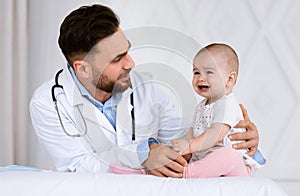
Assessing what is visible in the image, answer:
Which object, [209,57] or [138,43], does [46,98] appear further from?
[209,57]

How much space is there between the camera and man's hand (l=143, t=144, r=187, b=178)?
1608 mm

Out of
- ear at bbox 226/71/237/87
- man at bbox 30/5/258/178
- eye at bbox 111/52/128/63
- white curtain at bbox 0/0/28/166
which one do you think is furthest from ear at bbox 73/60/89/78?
white curtain at bbox 0/0/28/166

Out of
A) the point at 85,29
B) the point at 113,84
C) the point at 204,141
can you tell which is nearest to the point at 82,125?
the point at 113,84

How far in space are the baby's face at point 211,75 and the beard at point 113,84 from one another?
0.24 metres

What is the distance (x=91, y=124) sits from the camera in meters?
1.80

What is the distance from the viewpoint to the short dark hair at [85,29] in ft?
5.81

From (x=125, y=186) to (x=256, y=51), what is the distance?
1.33 meters

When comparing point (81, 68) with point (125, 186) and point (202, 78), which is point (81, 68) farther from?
point (125, 186)

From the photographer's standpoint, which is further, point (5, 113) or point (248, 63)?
point (248, 63)

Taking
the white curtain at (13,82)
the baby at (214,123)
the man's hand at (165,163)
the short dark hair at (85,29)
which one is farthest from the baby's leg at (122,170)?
the white curtain at (13,82)

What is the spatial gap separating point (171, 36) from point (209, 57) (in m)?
0.71

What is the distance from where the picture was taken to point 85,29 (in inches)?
69.4

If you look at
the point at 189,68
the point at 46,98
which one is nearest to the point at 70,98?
the point at 46,98

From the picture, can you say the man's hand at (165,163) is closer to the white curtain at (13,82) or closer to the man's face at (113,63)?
the man's face at (113,63)
